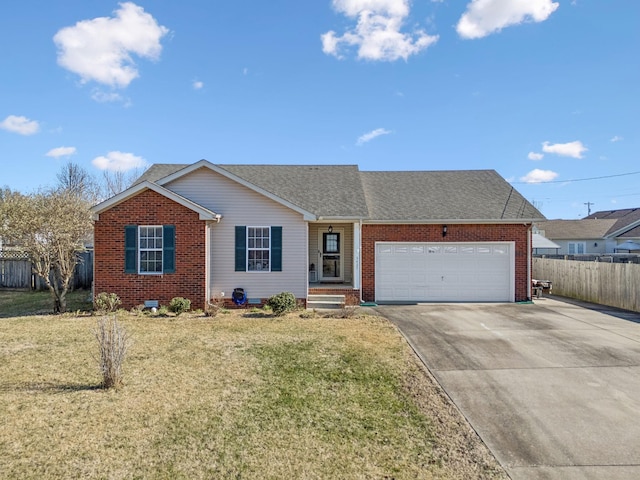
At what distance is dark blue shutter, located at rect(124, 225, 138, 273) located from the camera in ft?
39.3

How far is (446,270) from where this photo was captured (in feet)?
47.0

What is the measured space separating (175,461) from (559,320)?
1100 cm

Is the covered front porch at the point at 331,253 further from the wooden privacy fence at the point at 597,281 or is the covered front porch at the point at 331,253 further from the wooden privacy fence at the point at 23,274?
the wooden privacy fence at the point at 23,274

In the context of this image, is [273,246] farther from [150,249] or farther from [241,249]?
[150,249]

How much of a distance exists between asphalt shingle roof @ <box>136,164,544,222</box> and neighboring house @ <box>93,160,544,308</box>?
72mm

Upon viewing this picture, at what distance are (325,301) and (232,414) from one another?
829 centimetres

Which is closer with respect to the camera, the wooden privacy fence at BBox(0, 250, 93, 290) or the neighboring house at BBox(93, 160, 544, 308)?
the neighboring house at BBox(93, 160, 544, 308)

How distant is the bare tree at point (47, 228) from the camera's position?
11219 millimetres

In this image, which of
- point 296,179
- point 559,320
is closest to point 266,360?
point 559,320

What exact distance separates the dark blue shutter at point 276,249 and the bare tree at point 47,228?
5.77 m

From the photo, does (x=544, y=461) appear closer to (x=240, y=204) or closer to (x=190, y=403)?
(x=190, y=403)

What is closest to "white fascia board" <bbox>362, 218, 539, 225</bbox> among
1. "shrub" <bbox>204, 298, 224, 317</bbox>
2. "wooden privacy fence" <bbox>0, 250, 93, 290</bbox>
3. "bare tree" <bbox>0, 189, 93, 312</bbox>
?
"shrub" <bbox>204, 298, 224, 317</bbox>

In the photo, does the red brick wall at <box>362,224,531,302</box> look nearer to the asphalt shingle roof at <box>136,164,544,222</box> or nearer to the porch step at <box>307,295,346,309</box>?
the asphalt shingle roof at <box>136,164,544,222</box>

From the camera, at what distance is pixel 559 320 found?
438 inches
